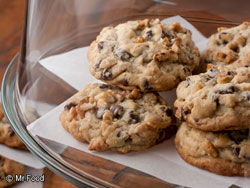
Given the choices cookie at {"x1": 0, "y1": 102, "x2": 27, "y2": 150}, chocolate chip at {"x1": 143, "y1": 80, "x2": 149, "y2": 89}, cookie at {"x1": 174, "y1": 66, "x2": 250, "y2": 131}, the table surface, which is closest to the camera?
cookie at {"x1": 174, "y1": 66, "x2": 250, "y2": 131}

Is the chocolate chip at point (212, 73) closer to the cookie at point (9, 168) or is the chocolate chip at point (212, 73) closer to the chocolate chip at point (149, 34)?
the chocolate chip at point (149, 34)

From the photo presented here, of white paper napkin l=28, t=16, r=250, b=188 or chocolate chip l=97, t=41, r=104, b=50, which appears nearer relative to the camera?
white paper napkin l=28, t=16, r=250, b=188

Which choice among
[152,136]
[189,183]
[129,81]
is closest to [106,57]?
[129,81]

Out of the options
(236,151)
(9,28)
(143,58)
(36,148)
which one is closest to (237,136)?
(236,151)

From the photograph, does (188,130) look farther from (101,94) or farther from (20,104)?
(20,104)

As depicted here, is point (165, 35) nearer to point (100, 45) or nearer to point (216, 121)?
point (100, 45)

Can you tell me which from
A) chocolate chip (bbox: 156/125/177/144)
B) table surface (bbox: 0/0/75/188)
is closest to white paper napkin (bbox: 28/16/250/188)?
chocolate chip (bbox: 156/125/177/144)

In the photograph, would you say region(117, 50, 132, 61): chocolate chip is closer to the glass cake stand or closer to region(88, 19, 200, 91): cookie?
region(88, 19, 200, 91): cookie
